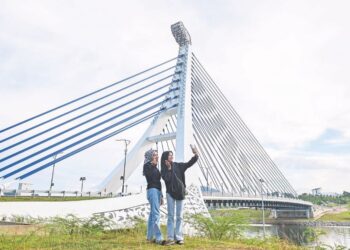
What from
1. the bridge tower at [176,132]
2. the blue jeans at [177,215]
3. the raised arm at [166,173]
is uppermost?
the bridge tower at [176,132]

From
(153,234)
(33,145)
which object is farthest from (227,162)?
(153,234)

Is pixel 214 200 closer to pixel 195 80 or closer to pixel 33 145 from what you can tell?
pixel 195 80

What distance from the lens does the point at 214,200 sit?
27281mm

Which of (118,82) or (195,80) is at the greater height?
(195,80)

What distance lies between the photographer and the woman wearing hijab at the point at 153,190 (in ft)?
16.8

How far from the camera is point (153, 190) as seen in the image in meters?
5.17

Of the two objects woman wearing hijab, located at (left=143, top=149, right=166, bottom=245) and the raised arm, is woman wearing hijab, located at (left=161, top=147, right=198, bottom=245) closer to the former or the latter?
the raised arm

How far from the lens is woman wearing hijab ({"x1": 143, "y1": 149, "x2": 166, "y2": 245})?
5121 millimetres

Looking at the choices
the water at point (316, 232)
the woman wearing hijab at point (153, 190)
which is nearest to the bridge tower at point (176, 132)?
the water at point (316, 232)

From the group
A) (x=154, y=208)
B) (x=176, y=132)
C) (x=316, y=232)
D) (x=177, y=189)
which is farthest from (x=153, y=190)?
(x=176, y=132)

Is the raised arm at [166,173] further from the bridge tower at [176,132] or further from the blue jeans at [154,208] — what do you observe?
the bridge tower at [176,132]

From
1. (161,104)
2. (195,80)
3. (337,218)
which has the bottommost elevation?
(337,218)

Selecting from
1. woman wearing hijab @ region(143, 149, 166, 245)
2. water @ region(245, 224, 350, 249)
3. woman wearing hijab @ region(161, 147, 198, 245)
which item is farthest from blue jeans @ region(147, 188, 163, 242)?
water @ region(245, 224, 350, 249)

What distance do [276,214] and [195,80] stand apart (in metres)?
43.7
